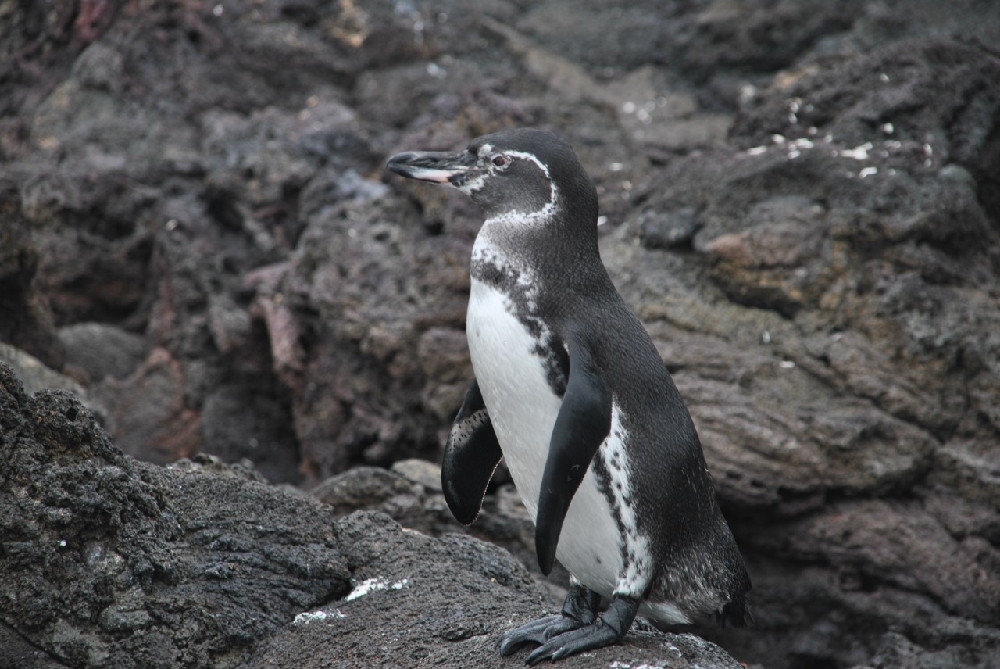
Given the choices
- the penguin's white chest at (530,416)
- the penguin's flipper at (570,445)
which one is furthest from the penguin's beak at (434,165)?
the penguin's flipper at (570,445)

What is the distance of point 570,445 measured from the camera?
10.4ft

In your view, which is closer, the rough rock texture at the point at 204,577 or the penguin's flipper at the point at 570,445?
the rough rock texture at the point at 204,577

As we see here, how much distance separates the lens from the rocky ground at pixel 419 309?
3.46 m

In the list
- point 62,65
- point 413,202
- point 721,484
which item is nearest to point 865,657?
point 721,484

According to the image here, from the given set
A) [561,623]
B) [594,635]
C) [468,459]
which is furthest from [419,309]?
[594,635]

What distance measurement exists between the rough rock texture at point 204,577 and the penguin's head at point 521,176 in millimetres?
1350

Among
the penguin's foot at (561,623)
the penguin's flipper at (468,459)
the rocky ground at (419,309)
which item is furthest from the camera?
the penguin's flipper at (468,459)

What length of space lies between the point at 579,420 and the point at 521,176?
95cm

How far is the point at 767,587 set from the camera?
5289 millimetres

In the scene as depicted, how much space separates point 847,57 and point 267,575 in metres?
5.86

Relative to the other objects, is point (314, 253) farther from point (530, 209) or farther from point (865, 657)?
point (865, 657)

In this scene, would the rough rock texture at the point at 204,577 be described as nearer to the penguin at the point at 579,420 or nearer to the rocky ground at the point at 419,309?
the rocky ground at the point at 419,309

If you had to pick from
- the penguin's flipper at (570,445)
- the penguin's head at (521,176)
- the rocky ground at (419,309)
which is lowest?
the rocky ground at (419,309)

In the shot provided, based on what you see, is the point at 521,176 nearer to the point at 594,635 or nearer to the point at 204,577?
the point at 594,635
